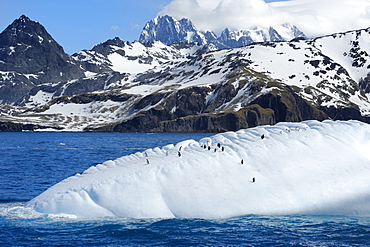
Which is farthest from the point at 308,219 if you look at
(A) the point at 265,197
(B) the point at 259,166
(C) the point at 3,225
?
(C) the point at 3,225

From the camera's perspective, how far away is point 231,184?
3288 centimetres

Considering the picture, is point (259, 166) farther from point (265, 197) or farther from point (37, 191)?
point (37, 191)

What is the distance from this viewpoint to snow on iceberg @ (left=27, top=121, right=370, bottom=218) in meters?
31.7

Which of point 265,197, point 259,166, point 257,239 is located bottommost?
point 257,239

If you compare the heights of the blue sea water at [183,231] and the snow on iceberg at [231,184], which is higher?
the snow on iceberg at [231,184]

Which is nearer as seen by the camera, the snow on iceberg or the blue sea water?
the blue sea water

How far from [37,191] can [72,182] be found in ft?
46.8

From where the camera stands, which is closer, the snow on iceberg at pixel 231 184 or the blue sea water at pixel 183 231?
the blue sea water at pixel 183 231

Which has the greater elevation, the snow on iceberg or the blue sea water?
the snow on iceberg

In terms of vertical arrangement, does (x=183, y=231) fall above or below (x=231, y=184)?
below

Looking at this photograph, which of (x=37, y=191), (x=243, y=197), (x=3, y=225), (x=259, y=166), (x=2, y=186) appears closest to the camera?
(x=3, y=225)

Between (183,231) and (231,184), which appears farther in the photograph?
(231,184)

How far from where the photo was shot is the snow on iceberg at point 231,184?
31.7 meters

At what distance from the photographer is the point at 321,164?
35.0 meters
